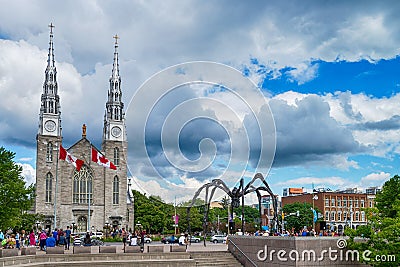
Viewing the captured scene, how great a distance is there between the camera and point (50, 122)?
89.7 metres

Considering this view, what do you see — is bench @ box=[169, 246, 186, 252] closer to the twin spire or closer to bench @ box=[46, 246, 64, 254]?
bench @ box=[46, 246, 64, 254]

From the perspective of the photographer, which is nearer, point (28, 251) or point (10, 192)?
point (28, 251)

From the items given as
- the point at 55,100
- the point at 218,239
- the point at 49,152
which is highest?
the point at 55,100

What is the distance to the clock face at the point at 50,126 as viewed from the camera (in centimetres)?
8912

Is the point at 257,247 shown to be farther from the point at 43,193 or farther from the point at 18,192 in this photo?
the point at 43,193

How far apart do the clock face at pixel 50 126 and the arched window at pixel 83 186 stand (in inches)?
→ 314

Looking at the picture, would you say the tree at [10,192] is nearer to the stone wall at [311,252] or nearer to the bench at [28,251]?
the bench at [28,251]

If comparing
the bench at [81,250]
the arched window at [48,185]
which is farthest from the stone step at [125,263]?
the arched window at [48,185]

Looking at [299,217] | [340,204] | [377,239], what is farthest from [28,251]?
[340,204]

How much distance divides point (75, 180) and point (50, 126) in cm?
982

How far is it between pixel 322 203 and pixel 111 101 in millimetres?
46482

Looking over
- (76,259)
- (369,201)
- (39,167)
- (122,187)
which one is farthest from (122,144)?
(76,259)

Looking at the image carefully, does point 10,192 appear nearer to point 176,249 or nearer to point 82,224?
point 176,249

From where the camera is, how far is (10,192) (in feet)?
153
